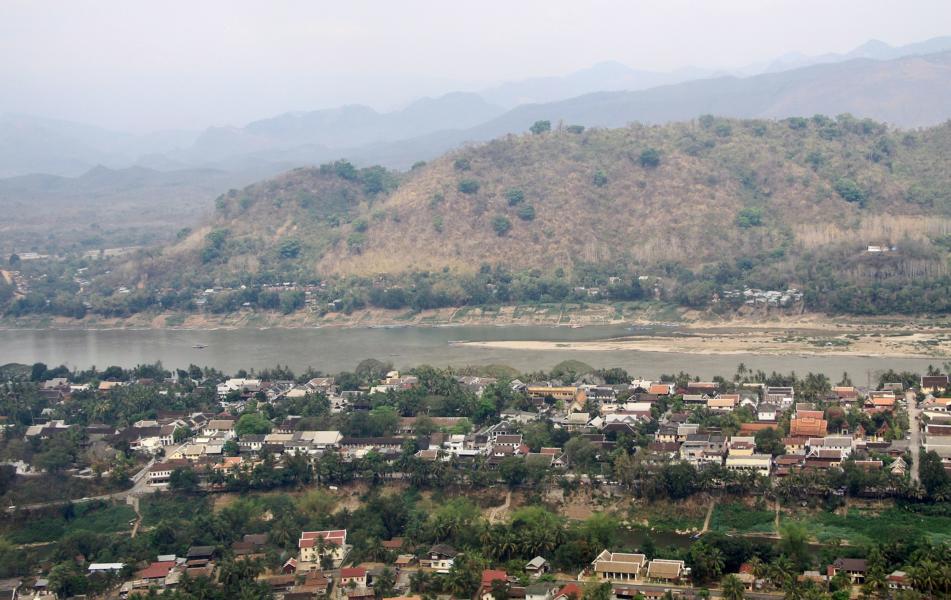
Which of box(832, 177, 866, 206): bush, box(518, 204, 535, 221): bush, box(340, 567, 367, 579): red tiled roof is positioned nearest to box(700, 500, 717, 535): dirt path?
box(340, 567, 367, 579): red tiled roof

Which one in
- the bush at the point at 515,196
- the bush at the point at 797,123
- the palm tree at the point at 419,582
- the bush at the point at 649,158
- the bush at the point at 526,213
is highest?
the bush at the point at 797,123

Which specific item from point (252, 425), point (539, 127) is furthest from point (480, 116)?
point (252, 425)

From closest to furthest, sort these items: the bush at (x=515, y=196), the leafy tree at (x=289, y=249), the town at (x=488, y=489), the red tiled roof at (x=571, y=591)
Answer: the red tiled roof at (x=571, y=591), the town at (x=488, y=489), the leafy tree at (x=289, y=249), the bush at (x=515, y=196)

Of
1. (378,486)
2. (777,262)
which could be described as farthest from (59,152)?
(378,486)

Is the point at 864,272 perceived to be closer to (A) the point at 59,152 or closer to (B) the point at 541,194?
(B) the point at 541,194

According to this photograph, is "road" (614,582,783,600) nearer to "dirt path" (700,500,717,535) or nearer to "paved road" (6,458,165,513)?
"dirt path" (700,500,717,535)

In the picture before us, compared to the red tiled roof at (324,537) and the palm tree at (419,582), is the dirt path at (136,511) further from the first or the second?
the palm tree at (419,582)

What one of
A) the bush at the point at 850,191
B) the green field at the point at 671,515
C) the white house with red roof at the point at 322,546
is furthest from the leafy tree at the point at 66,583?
the bush at the point at 850,191
